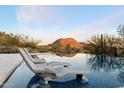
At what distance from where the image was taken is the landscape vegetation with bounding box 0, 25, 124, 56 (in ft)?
19.6

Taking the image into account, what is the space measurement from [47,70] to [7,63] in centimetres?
51

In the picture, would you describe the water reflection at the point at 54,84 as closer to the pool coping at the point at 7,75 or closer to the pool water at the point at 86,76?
the pool water at the point at 86,76

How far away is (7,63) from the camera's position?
598 cm

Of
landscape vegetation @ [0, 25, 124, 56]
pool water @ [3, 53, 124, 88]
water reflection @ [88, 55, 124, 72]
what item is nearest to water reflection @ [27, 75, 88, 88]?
pool water @ [3, 53, 124, 88]

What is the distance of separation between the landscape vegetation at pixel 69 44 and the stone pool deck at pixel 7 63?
2.5 inches

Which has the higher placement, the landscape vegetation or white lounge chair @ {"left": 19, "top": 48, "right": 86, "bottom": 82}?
the landscape vegetation

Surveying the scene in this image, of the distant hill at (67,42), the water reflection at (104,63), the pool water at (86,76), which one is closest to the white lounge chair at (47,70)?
the pool water at (86,76)

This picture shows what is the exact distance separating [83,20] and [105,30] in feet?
0.99

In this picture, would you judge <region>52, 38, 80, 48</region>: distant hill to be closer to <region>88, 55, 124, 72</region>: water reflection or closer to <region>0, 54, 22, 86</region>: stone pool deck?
<region>88, 55, 124, 72</region>: water reflection

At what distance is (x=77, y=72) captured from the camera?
19.6 feet
